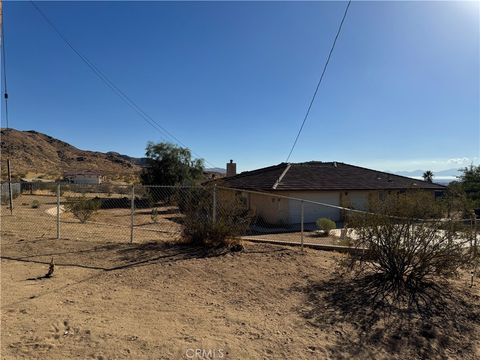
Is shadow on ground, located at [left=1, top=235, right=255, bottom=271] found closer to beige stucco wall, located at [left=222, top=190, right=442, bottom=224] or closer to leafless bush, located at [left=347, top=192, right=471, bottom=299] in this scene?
leafless bush, located at [left=347, top=192, right=471, bottom=299]

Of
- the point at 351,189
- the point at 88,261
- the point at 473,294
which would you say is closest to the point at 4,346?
the point at 88,261

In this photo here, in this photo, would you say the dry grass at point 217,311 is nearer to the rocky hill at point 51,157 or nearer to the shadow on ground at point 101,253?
the shadow on ground at point 101,253

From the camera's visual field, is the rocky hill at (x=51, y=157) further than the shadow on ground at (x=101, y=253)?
Yes

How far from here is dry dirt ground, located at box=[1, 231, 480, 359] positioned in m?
4.17

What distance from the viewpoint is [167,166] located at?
34.4 meters

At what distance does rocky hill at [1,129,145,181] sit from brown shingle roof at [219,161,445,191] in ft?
152

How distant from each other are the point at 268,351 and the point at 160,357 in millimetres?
1199

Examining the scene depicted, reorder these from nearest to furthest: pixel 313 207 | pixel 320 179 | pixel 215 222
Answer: pixel 215 222, pixel 313 207, pixel 320 179

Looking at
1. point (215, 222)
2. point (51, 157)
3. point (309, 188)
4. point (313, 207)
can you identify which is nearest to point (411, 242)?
point (215, 222)

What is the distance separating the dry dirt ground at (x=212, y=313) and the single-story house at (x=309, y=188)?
13279 millimetres

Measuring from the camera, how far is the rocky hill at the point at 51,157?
241 ft

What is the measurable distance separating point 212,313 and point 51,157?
305 feet

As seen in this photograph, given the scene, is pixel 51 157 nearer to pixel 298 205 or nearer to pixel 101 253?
pixel 298 205

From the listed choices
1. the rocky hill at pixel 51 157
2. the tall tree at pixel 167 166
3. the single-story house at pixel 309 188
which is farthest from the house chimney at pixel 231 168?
the rocky hill at pixel 51 157
